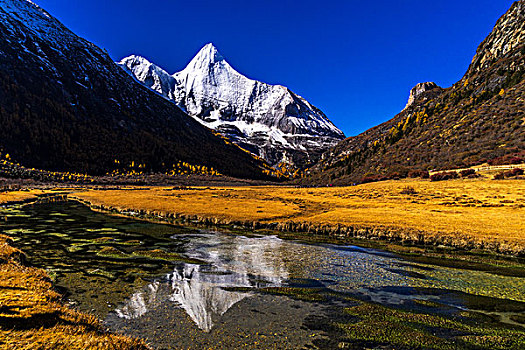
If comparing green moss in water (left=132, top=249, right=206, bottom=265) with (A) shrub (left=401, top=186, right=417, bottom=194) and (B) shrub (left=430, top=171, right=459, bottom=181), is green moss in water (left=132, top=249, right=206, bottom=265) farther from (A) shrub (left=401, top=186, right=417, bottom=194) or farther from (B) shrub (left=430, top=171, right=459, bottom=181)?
(B) shrub (left=430, top=171, right=459, bottom=181)

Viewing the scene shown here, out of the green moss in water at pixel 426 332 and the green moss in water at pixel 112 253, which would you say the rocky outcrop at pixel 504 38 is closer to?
the green moss in water at pixel 426 332

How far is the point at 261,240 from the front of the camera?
32125mm

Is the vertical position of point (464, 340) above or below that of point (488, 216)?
below

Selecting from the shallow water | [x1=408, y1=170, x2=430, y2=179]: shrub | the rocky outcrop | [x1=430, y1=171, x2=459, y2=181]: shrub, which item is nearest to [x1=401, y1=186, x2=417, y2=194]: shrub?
[x1=430, y1=171, x2=459, y2=181]: shrub

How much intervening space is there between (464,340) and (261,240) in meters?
22.7

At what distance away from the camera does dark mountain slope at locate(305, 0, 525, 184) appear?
94250mm

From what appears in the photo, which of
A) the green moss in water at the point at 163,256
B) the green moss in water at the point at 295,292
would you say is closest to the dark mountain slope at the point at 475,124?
the green moss in water at the point at 295,292

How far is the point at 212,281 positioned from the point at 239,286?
2032mm

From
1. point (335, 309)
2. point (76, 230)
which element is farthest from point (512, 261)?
point (76, 230)

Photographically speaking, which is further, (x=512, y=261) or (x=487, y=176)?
(x=487, y=176)

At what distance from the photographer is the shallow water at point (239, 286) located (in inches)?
470

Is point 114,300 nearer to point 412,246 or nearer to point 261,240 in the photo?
point 261,240

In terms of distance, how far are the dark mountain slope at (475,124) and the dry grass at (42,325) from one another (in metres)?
102

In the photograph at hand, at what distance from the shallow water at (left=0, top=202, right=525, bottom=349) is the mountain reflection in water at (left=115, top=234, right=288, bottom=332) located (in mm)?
69
